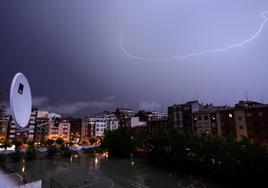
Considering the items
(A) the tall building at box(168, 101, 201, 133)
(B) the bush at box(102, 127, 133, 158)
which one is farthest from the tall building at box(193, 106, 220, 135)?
(B) the bush at box(102, 127, 133, 158)

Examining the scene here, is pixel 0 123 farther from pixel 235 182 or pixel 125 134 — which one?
pixel 235 182

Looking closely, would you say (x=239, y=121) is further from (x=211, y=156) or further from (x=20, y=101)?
(x=20, y=101)

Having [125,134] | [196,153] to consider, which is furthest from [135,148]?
[196,153]

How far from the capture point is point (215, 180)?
2730 cm

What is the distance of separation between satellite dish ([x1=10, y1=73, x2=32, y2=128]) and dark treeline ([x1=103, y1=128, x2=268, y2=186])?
75.9 feet

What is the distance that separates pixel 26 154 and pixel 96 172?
2089 cm

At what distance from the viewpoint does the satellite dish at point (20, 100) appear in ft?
28.8

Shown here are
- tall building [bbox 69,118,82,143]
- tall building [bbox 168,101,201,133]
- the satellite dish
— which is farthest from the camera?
tall building [bbox 69,118,82,143]

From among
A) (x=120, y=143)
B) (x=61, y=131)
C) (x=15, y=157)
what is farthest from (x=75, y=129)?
(x=15, y=157)

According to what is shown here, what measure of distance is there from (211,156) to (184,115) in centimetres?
4705

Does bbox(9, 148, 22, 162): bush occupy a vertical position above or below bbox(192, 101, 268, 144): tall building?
below

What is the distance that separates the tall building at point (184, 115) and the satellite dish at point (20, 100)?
6573cm

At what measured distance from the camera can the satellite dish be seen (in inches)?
345

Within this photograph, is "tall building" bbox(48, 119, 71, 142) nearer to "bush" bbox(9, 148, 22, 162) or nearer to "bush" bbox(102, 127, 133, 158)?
"bush" bbox(102, 127, 133, 158)
